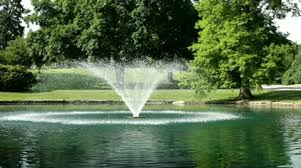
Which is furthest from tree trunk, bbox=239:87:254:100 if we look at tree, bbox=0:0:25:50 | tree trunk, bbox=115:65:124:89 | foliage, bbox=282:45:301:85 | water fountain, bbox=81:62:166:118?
tree, bbox=0:0:25:50

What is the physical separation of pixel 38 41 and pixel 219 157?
56.8 metres

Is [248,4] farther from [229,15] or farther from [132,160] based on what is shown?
[132,160]

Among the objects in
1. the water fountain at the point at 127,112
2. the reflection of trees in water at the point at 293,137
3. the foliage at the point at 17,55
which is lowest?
the reflection of trees in water at the point at 293,137

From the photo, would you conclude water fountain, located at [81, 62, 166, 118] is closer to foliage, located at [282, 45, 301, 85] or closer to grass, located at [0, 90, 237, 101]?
grass, located at [0, 90, 237, 101]

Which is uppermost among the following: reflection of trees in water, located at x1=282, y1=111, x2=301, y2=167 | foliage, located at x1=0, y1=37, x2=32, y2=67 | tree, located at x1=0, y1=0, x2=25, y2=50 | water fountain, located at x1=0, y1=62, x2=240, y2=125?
tree, located at x1=0, y1=0, x2=25, y2=50

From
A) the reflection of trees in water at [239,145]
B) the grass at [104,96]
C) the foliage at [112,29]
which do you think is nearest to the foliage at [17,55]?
the foliage at [112,29]

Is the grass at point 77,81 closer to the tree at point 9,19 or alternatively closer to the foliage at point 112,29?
the foliage at point 112,29

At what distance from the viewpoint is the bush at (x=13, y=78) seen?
202 ft

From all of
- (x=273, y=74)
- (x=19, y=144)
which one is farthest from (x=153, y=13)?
(x=19, y=144)

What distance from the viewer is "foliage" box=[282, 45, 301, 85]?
84.0 meters

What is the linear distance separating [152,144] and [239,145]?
3153mm

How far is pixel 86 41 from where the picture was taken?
65688 millimetres

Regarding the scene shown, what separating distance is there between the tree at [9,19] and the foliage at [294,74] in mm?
55887

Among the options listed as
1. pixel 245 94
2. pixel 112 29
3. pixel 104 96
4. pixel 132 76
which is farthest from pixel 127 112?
pixel 132 76
